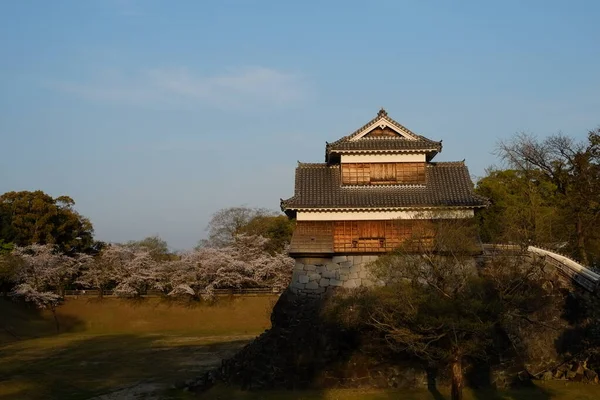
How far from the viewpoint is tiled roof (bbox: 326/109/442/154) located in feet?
82.4

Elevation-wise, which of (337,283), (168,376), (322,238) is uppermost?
(322,238)

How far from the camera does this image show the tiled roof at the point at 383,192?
24266 millimetres

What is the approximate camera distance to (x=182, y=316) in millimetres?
44688

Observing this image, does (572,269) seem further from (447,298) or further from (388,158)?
(388,158)

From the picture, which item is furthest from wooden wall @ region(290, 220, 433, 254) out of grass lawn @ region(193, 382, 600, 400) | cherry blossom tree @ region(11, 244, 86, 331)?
cherry blossom tree @ region(11, 244, 86, 331)

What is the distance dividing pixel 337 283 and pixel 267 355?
395cm

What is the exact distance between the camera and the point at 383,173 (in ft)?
84.0

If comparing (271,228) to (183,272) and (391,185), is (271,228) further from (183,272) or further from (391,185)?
(391,185)

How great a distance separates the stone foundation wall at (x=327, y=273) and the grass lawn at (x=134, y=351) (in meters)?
4.31

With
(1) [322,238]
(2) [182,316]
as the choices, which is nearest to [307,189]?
(1) [322,238]

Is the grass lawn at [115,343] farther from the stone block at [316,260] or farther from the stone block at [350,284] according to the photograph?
the stone block at [350,284]

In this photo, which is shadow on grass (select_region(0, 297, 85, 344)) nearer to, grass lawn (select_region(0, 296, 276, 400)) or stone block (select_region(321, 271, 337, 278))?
grass lawn (select_region(0, 296, 276, 400))

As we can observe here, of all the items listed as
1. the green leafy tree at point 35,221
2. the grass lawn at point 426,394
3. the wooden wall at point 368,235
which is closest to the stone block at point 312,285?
the wooden wall at point 368,235

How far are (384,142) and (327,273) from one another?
609 cm
